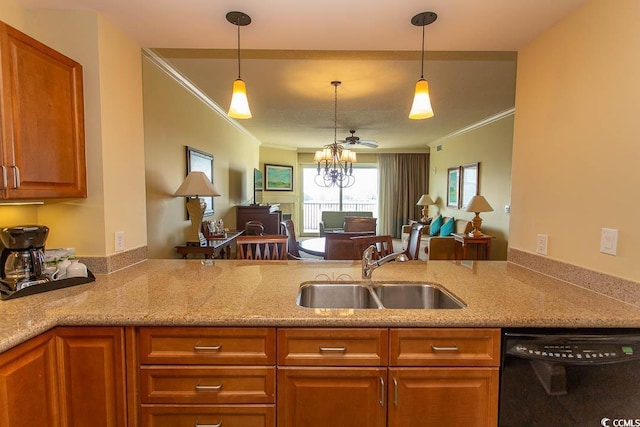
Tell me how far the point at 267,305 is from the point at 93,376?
0.72 m

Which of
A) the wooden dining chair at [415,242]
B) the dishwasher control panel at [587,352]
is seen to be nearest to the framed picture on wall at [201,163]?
the wooden dining chair at [415,242]

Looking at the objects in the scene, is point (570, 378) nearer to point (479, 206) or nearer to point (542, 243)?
point (542, 243)

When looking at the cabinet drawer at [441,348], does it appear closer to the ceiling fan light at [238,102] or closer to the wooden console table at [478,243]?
the ceiling fan light at [238,102]

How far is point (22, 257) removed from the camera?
4.82 ft

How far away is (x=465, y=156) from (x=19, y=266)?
6235 millimetres

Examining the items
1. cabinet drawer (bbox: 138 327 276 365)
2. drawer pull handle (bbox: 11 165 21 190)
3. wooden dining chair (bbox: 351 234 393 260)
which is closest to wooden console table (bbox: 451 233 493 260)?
wooden dining chair (bbox: 351 234 393 260)

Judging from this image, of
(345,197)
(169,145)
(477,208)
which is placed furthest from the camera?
(345,197)

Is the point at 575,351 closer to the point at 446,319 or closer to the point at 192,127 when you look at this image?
the point at 446,319

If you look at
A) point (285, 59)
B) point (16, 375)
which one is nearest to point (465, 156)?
point (285, 59)

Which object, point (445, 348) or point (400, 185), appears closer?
point (445, 348)

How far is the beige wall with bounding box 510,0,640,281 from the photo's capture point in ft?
4.42

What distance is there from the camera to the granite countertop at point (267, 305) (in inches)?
47.5

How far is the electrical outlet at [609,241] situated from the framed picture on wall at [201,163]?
350 cm

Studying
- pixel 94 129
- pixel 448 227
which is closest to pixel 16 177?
pixel 94 129
